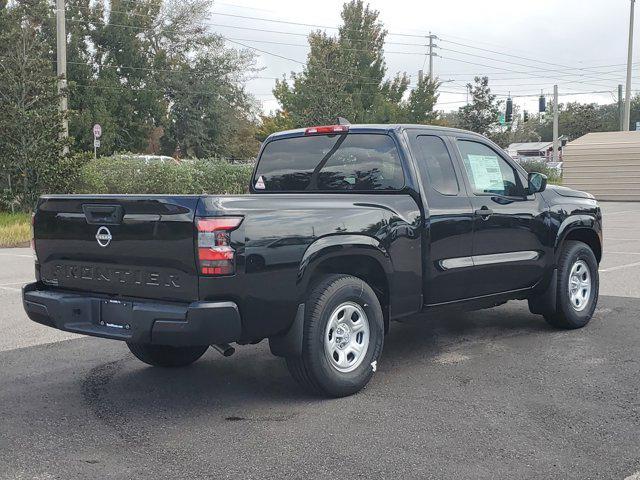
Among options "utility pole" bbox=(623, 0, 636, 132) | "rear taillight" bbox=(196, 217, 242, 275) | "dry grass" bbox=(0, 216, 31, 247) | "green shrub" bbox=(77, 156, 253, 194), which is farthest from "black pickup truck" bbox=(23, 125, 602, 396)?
"utility pole" bbox=(623, 0, 636, 132)

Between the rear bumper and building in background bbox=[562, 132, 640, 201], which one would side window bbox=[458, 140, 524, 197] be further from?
building in background bbox=[562, 132, 640, 201]

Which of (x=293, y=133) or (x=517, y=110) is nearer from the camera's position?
(x=293, y=133)

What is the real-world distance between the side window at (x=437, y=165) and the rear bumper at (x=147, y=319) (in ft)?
7.10

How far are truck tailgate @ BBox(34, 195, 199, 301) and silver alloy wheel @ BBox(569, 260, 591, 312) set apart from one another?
4157 millimetres

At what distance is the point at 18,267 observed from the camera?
487 inches

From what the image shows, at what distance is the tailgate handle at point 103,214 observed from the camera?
457cm

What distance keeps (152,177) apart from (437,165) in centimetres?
1862

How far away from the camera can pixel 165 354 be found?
18.9 ft

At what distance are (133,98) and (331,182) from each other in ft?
136

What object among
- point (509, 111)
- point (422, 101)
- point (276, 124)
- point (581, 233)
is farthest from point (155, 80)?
point (581, 233)

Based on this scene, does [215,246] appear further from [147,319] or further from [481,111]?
[481,111]

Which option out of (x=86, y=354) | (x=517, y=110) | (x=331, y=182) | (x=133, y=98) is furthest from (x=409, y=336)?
(x=517, y=110)

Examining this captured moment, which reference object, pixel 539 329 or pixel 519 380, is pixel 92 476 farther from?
pixel 539 329

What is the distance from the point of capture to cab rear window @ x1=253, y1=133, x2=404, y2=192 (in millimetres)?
5703
